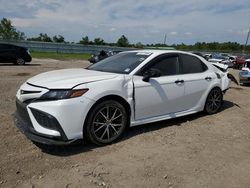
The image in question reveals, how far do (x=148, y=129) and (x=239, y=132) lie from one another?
1.80m

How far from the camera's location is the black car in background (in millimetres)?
20234

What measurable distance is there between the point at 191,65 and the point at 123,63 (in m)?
1.67

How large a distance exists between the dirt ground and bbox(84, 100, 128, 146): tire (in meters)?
0.16

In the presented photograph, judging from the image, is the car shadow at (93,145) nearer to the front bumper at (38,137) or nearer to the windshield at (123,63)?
the front bumper at (38,137)

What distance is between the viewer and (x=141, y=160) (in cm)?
426

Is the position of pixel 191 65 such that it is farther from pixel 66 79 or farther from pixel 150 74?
pixel 66 79

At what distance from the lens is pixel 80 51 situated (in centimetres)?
4778

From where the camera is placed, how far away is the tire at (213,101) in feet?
A: 22.3

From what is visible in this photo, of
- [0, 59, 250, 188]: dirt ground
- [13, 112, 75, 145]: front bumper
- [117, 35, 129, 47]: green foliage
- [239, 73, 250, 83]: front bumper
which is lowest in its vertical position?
[117, 35, 129, 47]: green foliage

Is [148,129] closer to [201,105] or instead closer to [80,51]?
[201,105]

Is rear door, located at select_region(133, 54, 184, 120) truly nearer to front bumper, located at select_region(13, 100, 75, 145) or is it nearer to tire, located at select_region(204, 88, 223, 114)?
tire, located at select_region(204, 88, 223, 114)

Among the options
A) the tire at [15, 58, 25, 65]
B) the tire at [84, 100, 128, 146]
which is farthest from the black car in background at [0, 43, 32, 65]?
the tire at [84, 100, 128, 146]

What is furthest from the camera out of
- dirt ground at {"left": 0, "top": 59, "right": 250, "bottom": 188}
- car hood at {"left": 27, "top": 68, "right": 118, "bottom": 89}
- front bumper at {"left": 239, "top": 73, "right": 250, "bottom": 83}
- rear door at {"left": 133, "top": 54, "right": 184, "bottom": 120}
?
front bumper at {"left": 239, "top": 73, "right": 250, "bottom": 83}

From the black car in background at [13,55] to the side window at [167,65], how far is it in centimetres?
1702
